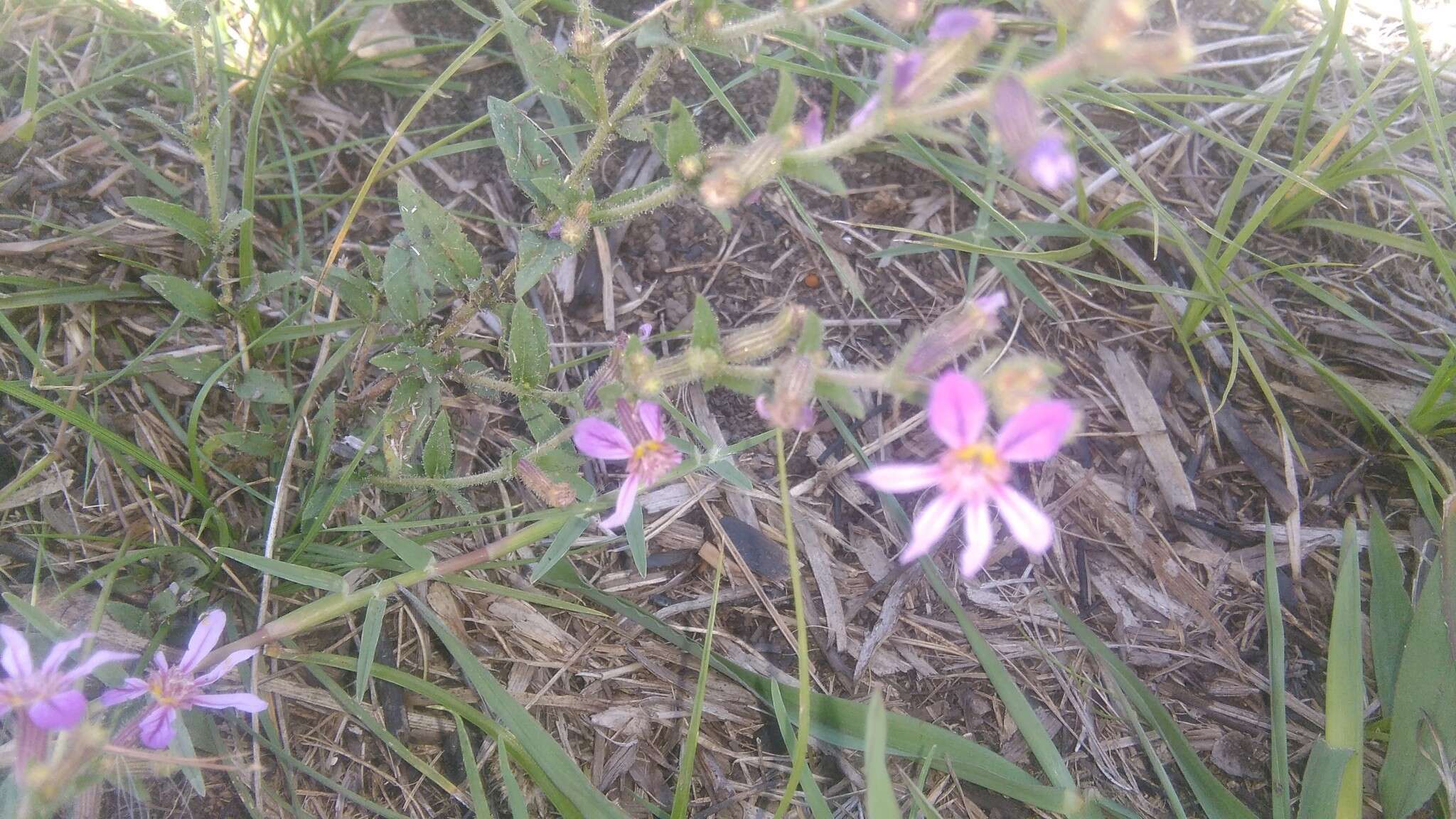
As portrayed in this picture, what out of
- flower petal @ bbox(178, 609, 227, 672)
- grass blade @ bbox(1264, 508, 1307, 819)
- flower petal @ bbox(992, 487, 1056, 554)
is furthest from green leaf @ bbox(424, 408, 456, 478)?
grass blade @ bbox(1264, 508, 1307, 819)

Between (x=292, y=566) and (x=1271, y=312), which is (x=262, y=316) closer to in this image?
(x=292, y=566)

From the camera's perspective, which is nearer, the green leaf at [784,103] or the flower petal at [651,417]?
the green leaf at [784,103]

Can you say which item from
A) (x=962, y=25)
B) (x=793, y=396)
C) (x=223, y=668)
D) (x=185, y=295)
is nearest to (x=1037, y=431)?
(x=793, y=396)

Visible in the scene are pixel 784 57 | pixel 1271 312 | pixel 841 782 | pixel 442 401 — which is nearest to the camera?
pixel 841 782

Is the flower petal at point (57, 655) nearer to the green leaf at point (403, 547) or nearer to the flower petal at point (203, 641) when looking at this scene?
the flower petal at point (203, 641)

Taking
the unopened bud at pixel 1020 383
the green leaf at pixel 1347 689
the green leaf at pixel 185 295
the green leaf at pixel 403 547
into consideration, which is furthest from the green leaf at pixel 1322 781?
the green leaf at pixel 185 295

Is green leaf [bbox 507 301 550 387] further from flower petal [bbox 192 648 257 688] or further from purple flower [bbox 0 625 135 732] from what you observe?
purple flower [bbox 0 625 135 732]

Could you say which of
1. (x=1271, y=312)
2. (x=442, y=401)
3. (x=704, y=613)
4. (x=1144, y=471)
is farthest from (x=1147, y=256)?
(x=442, y=401)

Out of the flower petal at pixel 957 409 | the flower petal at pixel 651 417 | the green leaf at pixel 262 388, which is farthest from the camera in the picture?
the green leaf at pixel 262 388
